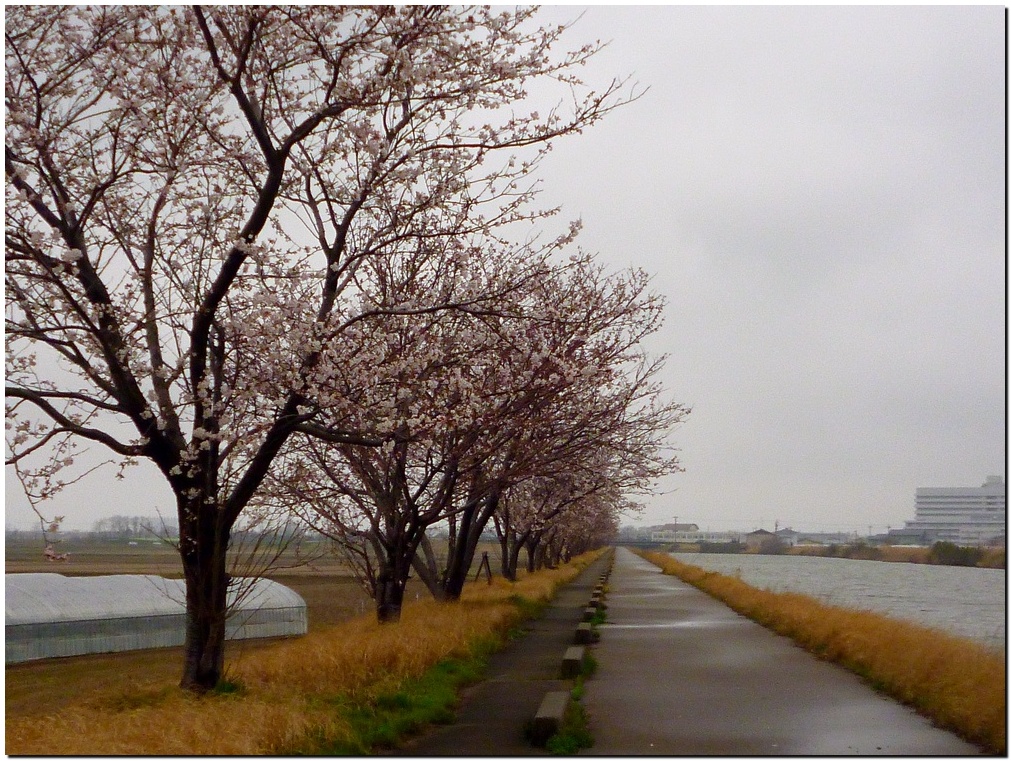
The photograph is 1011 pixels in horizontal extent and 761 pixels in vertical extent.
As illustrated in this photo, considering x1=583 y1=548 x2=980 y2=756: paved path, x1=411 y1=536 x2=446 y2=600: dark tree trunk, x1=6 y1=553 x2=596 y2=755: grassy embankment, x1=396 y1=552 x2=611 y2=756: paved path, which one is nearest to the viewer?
x1=6 y1=553 x2=596 y2=755: grassy embankment

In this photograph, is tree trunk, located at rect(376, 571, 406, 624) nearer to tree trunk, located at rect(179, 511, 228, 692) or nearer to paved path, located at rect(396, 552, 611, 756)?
paved path, located at rect(396, 552, 611, 756)

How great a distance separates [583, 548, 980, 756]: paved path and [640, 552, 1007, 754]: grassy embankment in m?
0.19

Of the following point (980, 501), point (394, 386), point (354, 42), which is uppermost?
point (354, 42)

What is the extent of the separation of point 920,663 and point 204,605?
784 cm

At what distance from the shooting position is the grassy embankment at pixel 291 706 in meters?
7.59

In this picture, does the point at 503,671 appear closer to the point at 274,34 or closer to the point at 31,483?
the point at 31,483

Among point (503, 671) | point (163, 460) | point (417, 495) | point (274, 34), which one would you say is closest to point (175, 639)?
point (417, 495)

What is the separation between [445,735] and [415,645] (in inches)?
145

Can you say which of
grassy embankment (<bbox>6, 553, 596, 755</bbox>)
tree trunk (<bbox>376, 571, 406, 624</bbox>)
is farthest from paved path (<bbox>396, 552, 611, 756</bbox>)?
tree trunk (<bbox>376, 571, 406, 624</bbox>)

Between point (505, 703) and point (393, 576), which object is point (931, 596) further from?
point (505, 703)

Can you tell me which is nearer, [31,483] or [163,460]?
[31,483]

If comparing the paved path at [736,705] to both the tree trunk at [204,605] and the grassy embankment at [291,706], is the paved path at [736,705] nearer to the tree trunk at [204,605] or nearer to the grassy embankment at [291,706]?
the grassy embankment at [291,706]

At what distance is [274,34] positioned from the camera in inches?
344

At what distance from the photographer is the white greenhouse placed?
86.5ft
